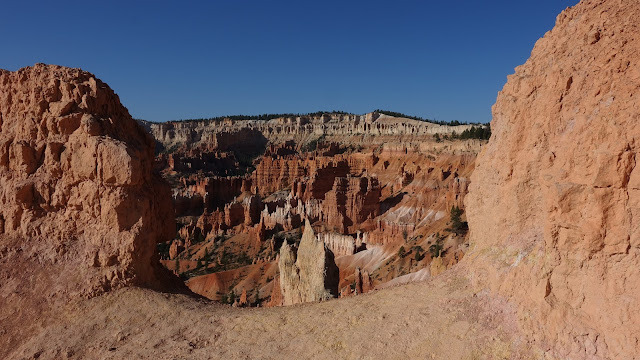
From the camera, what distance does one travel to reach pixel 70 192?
1205cm

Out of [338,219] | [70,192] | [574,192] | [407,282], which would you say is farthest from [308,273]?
[338,219]

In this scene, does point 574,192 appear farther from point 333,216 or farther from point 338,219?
point 333,216

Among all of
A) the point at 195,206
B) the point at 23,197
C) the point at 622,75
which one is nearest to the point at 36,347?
the point at 23,197

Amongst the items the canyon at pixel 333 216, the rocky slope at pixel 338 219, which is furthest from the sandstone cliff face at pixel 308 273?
the rocky slope at pixel 338 219

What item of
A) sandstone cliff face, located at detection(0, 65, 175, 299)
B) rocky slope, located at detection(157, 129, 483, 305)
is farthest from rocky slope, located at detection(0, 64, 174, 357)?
rocky slope, located at detection(157, 129, 483, 305)

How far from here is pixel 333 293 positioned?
19.1m

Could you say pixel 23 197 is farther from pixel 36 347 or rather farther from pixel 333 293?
pixel 333 293

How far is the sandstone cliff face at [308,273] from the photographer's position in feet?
63.2

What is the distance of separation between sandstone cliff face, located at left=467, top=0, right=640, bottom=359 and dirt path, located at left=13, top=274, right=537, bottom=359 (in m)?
0.78

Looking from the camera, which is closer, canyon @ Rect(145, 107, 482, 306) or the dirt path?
the dirt path

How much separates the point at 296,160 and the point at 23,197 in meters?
84.2

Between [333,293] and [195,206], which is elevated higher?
[333,293]

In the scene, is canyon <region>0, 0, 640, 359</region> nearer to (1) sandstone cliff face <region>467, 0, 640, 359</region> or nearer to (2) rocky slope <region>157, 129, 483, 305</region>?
(1) sandstone cliff face <region>467, 0, 640, 359</region>

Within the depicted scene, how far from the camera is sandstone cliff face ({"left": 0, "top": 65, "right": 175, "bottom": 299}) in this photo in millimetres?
11477
